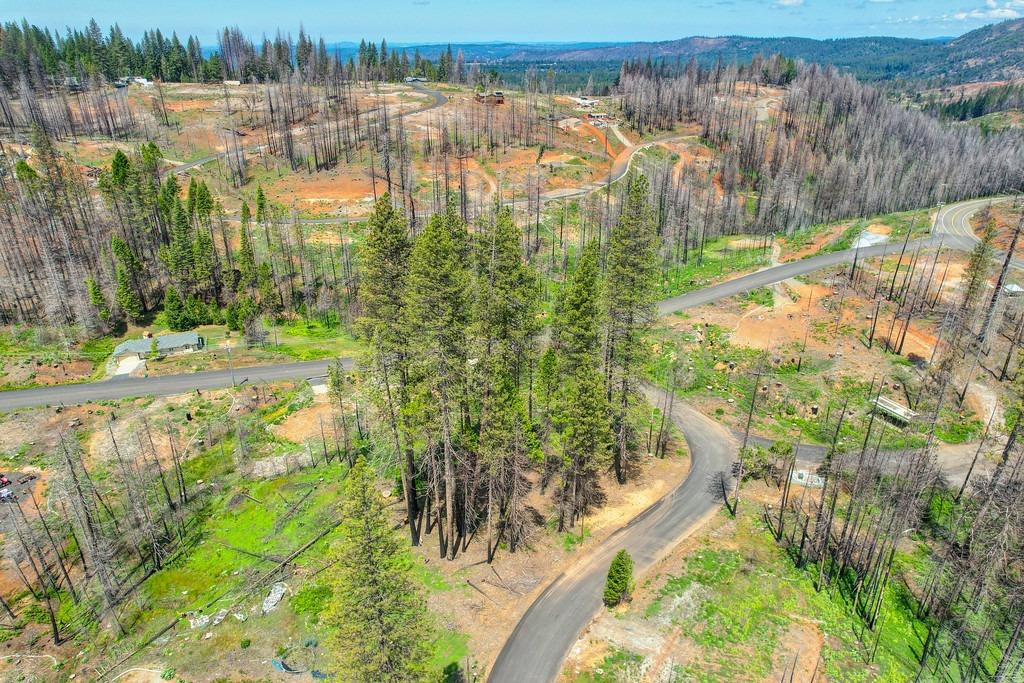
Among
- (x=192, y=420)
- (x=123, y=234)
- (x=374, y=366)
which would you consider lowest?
(x=192, y=420)

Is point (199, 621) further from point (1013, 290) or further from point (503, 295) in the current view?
point (1013, 290)

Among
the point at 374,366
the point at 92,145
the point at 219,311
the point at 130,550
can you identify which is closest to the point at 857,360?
the point at 374,366

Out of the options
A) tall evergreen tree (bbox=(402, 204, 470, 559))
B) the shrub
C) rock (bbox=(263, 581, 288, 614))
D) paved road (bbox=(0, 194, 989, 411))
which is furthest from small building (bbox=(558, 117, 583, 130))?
rock (bbox=(263, 581, 288, 614))

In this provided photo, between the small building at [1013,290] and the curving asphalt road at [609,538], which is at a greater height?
the small building at [1013,290]

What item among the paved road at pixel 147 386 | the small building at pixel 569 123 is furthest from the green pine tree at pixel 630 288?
the small building at pixel 569 123

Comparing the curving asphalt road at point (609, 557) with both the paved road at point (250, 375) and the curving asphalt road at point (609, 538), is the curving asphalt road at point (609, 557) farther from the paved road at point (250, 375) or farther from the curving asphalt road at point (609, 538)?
the paved road at point (250, 375)

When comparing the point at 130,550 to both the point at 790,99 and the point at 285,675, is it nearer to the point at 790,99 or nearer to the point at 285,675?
the point at 285,675

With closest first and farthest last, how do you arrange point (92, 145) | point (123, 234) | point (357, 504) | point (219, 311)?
point (357, 504)
point (219, 311)
point (123, 234)
point (92, 145)

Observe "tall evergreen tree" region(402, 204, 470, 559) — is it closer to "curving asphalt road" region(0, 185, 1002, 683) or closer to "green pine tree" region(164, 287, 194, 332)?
"curving asphalt road" region(0, 185, 1002, 683)

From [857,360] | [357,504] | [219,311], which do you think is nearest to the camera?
[357,504]
